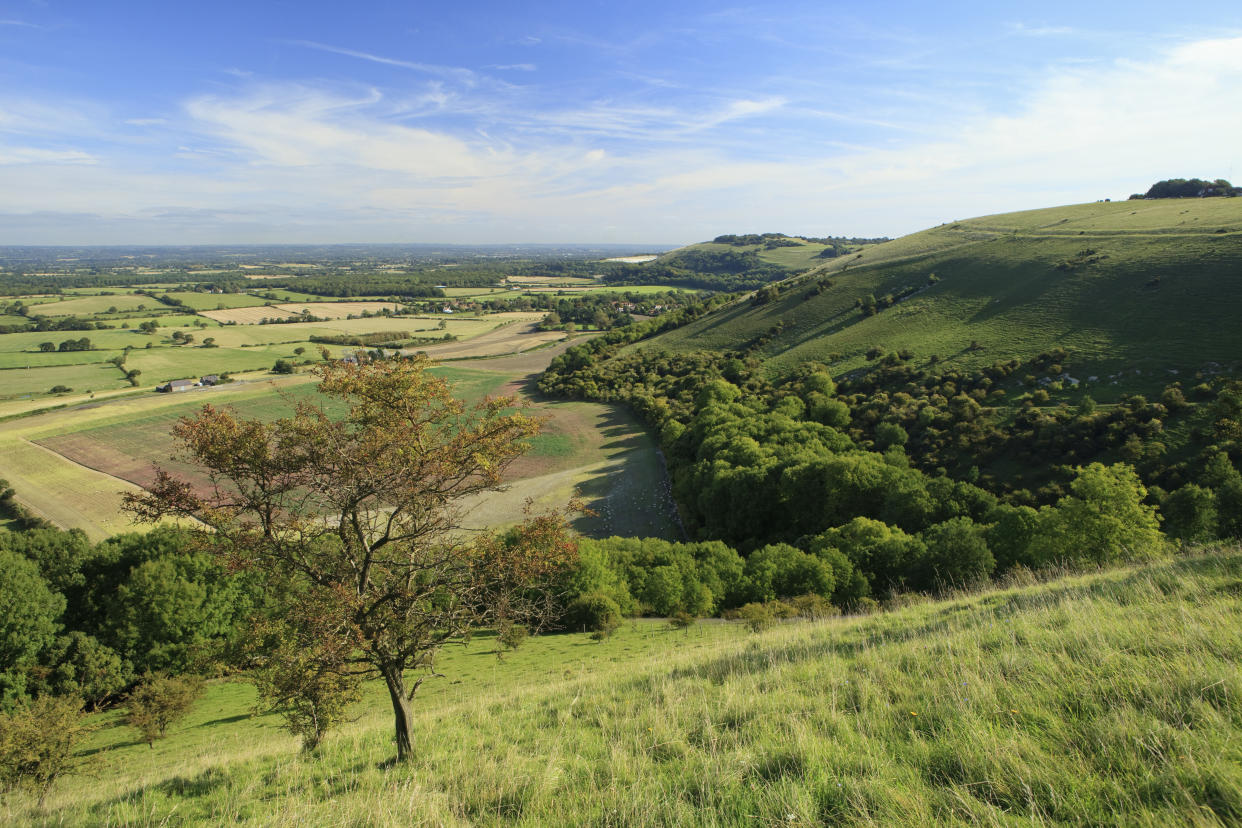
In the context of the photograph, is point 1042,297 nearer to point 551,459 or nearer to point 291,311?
point 551,459

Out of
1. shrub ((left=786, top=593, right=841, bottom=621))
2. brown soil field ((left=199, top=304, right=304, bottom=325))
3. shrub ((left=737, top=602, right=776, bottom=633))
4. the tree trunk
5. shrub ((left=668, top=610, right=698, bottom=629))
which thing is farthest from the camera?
brown soil field ((left=199, top=304, right=304, bottom=325))

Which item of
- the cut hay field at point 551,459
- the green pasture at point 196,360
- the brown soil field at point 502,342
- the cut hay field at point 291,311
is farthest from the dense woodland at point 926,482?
the cut hay field at point 291,311

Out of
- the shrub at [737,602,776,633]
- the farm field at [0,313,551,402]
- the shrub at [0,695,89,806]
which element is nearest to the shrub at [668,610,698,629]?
the shrub at [737,602,776,633]

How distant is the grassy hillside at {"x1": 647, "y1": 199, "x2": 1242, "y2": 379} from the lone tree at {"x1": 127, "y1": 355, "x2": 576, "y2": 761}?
2191 inches

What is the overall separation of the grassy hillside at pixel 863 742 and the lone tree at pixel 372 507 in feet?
6.94

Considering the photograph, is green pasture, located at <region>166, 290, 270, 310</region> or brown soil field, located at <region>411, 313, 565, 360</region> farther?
green pasture, located at <region>166, 290, 270, 310</region>


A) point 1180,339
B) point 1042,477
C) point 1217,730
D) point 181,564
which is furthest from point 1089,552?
point 181,564

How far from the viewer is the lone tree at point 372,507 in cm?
895

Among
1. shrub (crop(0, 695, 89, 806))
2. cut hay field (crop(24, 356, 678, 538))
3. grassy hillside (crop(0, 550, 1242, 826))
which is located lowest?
cut hay field (crop(24, 356, 678, 538))

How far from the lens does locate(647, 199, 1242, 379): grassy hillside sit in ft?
156

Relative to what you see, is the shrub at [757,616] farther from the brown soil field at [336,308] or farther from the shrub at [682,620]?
the brown soil field at [336,308]

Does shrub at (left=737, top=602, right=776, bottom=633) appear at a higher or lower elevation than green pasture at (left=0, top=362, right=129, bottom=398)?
lower

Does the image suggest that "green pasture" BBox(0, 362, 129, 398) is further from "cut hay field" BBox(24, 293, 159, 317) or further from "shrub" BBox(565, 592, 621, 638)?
"shrub" BBox(565, 592, 621, 638)

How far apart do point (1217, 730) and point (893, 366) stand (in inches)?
2438
